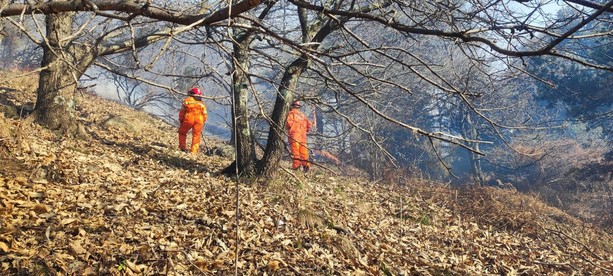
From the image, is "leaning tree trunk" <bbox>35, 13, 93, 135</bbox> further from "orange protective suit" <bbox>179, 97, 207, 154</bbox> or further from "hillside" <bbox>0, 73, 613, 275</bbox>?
"orange protective suit" <bbox>179, 97, 207, 154</bbox>

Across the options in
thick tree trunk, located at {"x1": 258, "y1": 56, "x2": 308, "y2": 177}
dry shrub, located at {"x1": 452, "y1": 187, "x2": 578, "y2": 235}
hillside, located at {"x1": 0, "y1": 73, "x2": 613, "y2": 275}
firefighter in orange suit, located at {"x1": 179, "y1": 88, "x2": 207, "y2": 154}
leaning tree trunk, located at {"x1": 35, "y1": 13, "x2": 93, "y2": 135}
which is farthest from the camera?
firefighter in orange suit, located at {"x1": 179, "y1": 88, "x2": 207, "y2": 154}

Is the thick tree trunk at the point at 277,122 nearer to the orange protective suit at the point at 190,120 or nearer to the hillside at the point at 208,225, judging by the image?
the hillside at the point at 208,225

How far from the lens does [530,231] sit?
310 inches

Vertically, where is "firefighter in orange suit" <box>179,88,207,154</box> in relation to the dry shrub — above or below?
above

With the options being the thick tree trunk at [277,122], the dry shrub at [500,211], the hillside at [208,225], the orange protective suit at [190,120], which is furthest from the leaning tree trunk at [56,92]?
the dry shrub at [500,211]

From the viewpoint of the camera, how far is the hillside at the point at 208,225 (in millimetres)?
3395

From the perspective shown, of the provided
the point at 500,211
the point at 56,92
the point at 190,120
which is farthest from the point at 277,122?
the point at 500,211

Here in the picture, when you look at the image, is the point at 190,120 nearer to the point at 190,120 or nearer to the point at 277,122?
the point at 190,120

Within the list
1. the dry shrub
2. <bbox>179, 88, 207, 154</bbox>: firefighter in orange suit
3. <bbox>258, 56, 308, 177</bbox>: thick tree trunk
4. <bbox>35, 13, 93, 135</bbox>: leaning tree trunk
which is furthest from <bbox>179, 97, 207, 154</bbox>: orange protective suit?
the dry shrub

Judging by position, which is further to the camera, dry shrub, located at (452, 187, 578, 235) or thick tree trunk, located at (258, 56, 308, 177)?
dry shrub, located at (452, 187, 578, 235)

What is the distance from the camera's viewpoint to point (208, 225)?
14.5 feet

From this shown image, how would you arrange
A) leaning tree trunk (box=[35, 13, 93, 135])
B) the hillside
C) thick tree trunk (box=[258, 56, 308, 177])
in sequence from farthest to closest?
1. leaning tree trunk (box=[35, 13, 93, 135])
2. thick tree trunk (box=[258, 56, 308, 177])
3. the hillside

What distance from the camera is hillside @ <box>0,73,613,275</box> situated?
3395 mm

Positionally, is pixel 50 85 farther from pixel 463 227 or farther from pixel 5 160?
pixel 463 227
